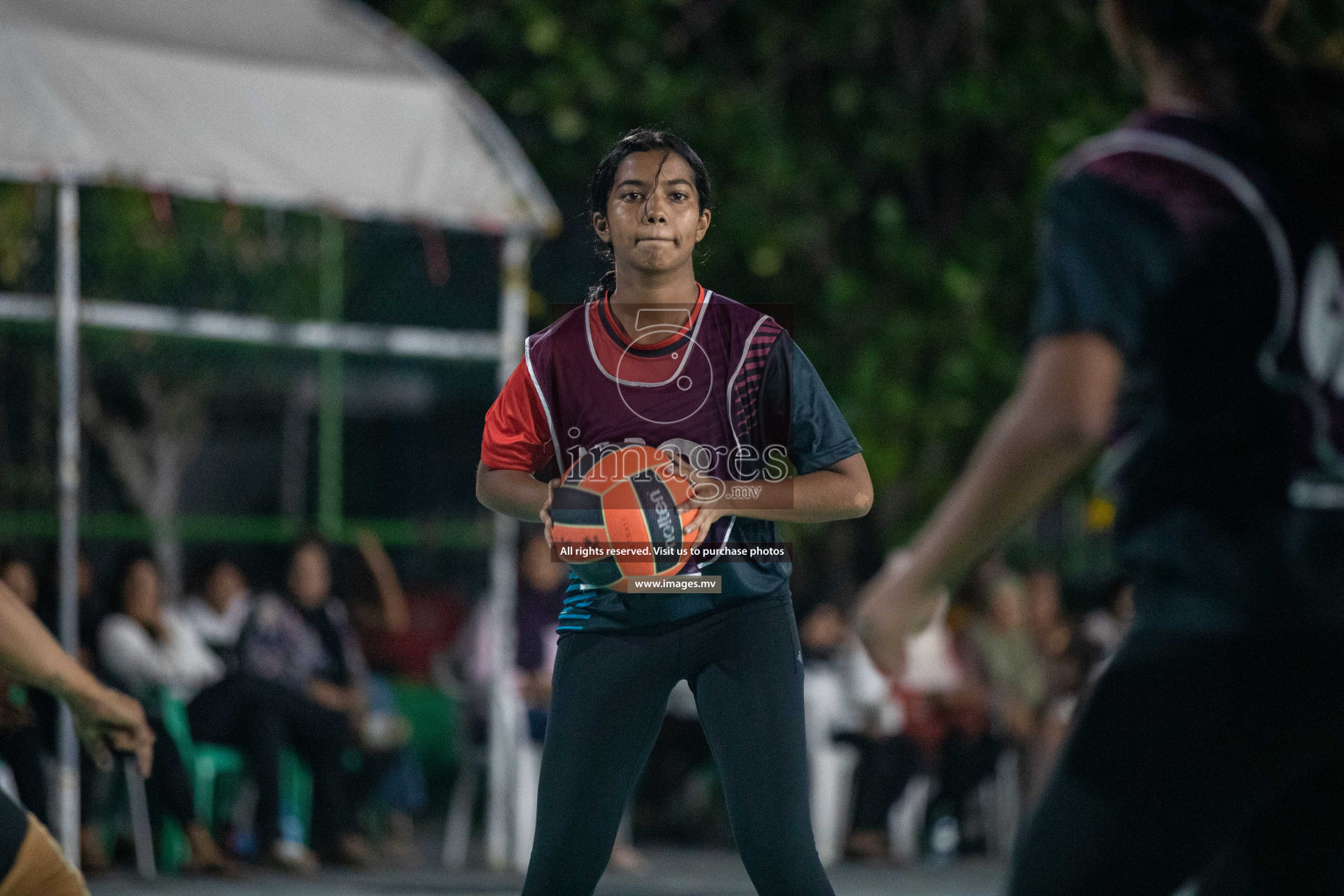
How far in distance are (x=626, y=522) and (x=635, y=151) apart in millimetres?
800

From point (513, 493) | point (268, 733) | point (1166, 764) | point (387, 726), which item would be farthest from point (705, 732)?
point (387, 726)

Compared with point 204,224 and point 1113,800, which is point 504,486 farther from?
point 204,224

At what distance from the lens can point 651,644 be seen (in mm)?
3629

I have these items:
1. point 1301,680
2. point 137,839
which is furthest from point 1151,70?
point 137,839

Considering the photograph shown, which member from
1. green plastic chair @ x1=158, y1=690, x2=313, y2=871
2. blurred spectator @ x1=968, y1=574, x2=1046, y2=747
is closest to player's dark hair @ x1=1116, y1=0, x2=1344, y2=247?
green plastic chair @ x1=158, y1=690, x2=313, y2=871

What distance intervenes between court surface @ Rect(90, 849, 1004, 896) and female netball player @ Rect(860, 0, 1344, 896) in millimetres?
6033

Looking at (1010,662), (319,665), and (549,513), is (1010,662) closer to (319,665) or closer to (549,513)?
(319,665)

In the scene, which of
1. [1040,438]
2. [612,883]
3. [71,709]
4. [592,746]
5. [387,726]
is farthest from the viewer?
[387,726]

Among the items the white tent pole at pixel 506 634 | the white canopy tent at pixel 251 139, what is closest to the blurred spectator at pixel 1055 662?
the white tent pole at pixel 506 634

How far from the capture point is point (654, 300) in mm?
3844

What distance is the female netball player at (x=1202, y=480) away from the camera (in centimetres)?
222

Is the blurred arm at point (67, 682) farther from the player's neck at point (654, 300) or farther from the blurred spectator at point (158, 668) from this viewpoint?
the blurred spectator at point (158, 668)

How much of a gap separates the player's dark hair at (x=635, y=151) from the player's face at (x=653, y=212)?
21mm

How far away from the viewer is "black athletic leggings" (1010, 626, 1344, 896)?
2.22 metres
